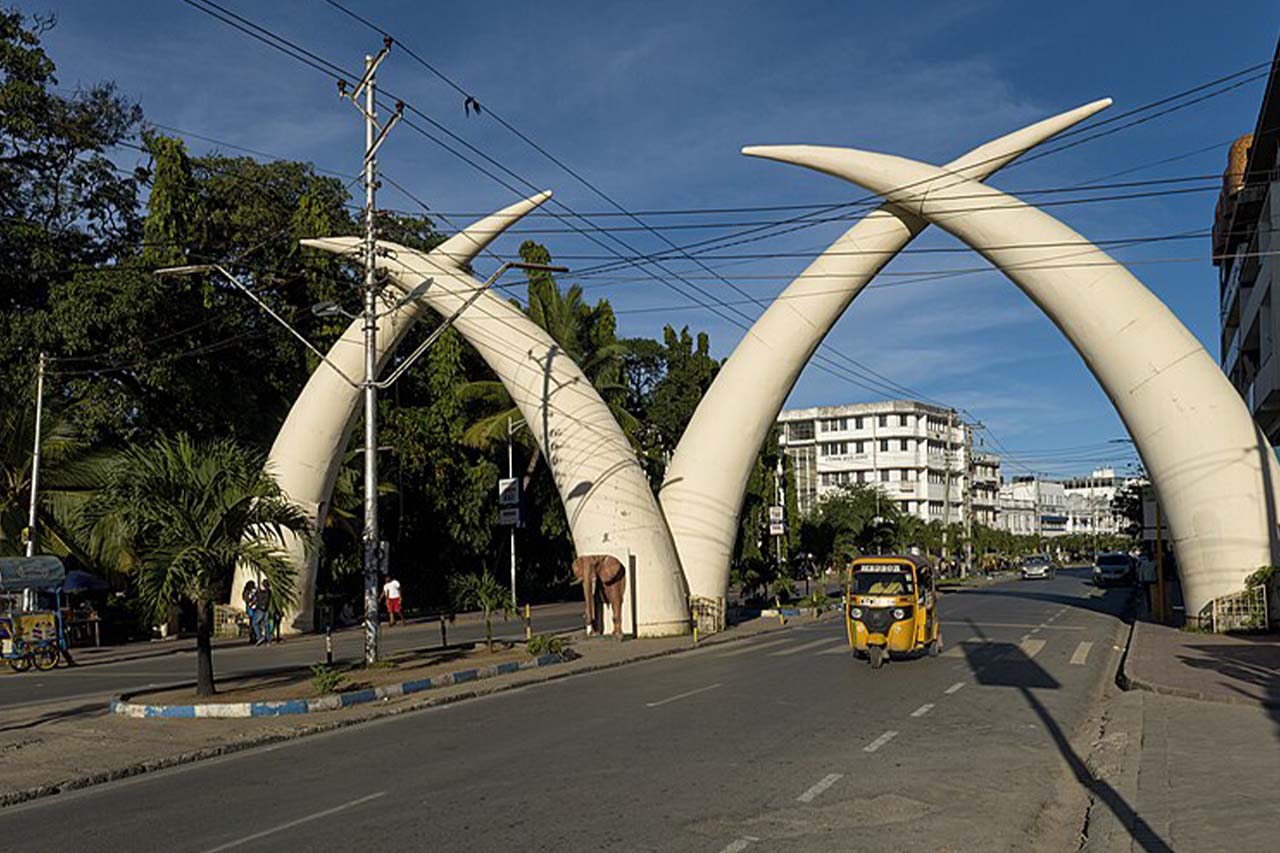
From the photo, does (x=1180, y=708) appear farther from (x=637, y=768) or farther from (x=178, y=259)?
(x=178, y=259)

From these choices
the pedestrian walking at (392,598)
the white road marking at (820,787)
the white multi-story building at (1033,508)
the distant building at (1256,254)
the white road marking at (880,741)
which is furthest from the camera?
the white multi-story building at (1033,508)

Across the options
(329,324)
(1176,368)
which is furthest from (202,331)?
(1176,368)

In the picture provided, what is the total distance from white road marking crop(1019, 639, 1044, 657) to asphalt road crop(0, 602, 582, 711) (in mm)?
12902

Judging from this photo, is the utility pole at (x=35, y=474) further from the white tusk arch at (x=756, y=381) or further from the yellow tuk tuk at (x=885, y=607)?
the yellow tuk tuk at (x=885, y=607)

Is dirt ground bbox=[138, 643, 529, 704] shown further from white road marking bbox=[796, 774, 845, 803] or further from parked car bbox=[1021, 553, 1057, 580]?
parked car bbox=[1021, 553, 1057, 580]

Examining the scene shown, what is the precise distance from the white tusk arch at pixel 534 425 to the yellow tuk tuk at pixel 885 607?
908 cm

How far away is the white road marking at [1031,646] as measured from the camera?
77.1 ft

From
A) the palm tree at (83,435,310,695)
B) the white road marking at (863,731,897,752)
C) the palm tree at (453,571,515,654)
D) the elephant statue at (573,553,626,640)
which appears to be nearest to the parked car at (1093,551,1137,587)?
the elephant statue at (573,553,626,640)

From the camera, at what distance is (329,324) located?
4556cm

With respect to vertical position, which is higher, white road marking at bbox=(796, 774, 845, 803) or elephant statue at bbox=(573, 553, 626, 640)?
elephant statue at bbox=(573, 553, 626, 640)

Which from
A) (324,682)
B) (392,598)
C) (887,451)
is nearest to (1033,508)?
(887,451)

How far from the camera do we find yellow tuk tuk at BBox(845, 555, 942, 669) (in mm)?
20469

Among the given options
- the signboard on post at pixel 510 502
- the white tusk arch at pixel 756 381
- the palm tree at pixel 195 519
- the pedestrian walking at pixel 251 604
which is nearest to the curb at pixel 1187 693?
the palm tree at pixel 195 519

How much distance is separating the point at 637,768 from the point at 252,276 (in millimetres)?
40033
